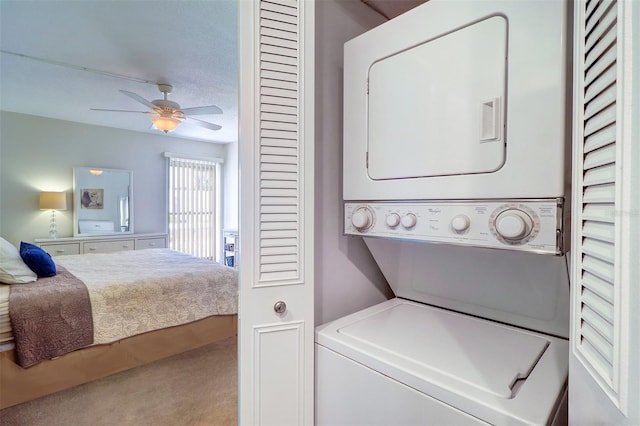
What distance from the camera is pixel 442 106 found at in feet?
2.87

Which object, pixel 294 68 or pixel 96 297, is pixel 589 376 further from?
pixel 96 297

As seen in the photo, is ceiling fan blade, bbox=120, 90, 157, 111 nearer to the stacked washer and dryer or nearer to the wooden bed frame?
the wooden bed frame

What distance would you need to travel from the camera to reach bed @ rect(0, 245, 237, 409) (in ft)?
6.19

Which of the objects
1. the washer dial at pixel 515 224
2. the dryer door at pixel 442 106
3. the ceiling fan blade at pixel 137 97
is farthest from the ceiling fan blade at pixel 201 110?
the washer dial at pixel 515 224

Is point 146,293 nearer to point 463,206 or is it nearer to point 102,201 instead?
point 463,206

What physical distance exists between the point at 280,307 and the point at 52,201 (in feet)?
14.8

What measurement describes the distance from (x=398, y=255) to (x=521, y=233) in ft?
2.04

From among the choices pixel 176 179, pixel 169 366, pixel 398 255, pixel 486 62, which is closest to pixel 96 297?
pixel 169 366

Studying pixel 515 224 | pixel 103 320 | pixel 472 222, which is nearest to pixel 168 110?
pixel 103 320

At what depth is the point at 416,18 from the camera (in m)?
0.92

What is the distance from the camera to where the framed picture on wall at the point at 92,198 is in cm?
434

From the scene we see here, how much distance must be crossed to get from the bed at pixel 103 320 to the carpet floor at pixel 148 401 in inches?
3.0

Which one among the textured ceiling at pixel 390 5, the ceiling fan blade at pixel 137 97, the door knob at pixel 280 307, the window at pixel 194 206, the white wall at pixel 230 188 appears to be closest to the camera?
the door knob at pixel 280 307

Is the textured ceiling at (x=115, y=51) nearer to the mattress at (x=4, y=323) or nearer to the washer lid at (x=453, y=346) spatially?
the washer lid at (x=453, y=346)
